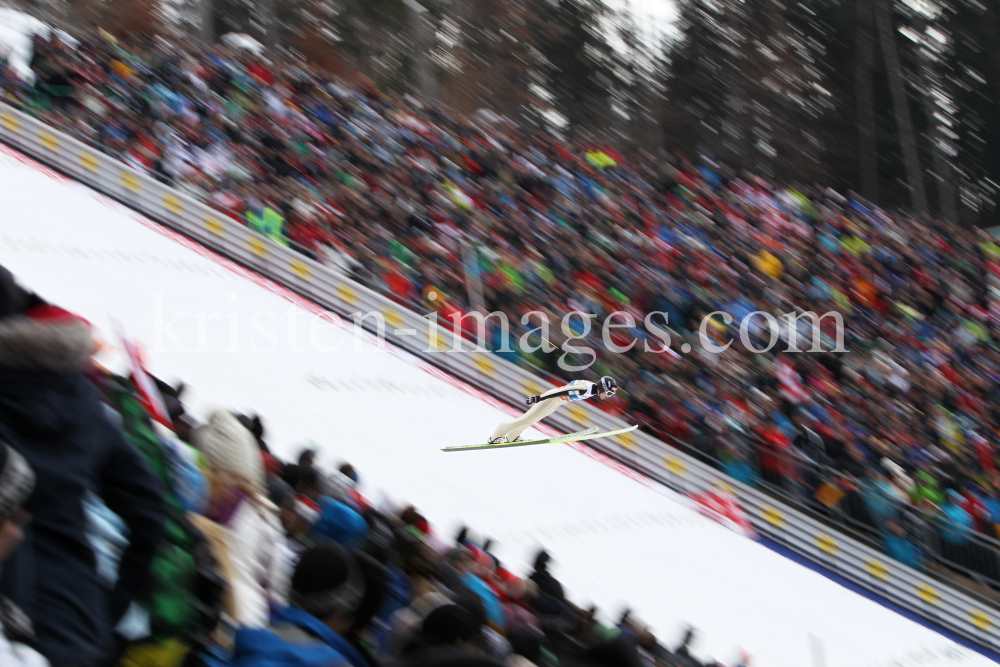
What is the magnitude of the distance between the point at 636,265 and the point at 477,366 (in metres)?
3.10

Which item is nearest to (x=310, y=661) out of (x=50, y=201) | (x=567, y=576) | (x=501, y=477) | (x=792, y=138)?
(x=567, y=576)

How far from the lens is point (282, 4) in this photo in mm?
33031

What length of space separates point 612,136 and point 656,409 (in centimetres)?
2489

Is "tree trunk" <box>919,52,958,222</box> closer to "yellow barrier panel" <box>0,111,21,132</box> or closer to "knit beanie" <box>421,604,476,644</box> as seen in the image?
"yellow barrier panel" <box>0,111,21,132</box>

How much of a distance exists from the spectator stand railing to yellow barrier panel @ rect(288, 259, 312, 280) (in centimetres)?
1

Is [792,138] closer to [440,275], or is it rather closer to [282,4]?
[282,4]

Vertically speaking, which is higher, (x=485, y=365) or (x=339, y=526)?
(x=339, y=526)

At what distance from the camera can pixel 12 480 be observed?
73.2 inches

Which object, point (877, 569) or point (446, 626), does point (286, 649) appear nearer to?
point (446, 626)

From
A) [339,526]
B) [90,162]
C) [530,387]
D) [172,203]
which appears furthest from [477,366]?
[339,526]

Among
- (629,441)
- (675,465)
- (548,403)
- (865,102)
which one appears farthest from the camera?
(865,102)

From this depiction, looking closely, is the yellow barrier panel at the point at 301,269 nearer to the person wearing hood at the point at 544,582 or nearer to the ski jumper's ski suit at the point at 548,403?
the ski jumper's ski suit at the point at 548,403

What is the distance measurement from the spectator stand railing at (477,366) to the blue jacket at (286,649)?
346 inches

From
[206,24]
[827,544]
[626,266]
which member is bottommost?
[206,24]
